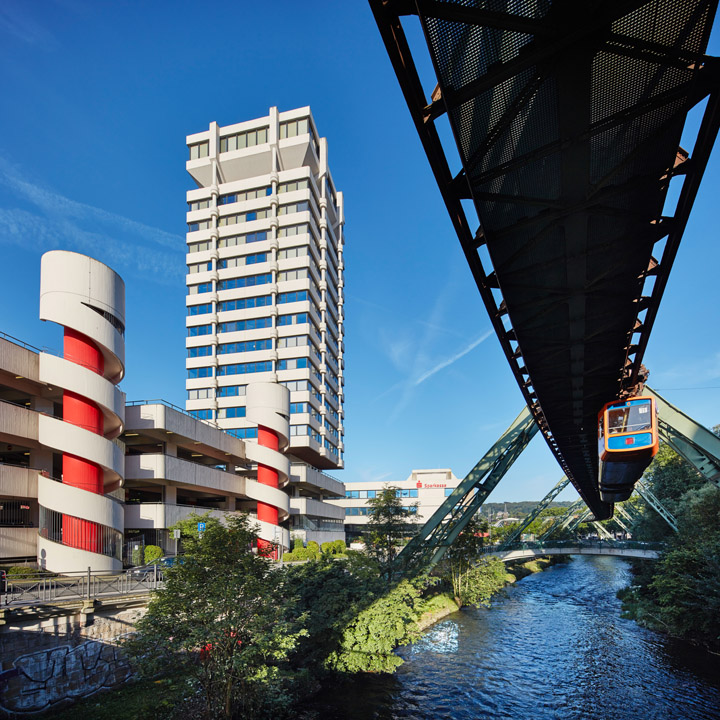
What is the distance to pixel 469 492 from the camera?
32.9m

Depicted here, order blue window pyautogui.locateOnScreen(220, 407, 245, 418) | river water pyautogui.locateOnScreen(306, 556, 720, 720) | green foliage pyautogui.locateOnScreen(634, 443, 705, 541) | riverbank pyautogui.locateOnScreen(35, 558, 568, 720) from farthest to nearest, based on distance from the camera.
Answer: blue window pyautogui.locateOnScreen(220, 407, 245, 418)
green foliage pyautogui.locateOnScreen(634, 443, 705, 541)
river water pyautogui.locateOnScreen(306, 556, 720, 720)
riverbank pyautogui.locateOnScreen(35, 558, 568, 720)

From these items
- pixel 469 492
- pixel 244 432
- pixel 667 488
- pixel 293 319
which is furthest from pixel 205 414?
pixel 667 488

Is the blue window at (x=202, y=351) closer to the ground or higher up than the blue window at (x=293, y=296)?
closer to the ground

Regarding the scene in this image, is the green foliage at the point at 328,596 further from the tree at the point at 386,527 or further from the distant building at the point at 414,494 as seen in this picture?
the distant building at the point at 414,494

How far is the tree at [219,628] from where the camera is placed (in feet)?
47.7

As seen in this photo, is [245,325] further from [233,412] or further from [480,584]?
[480,584]

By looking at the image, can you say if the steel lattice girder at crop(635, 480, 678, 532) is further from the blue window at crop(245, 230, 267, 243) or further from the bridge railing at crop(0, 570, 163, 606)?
the blue window at crop(245, 230, 267, 243)

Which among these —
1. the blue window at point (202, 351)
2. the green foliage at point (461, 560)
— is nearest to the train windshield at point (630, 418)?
the green foliage at point (461, 560)

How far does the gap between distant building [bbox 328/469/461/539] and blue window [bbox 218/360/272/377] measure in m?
41.6

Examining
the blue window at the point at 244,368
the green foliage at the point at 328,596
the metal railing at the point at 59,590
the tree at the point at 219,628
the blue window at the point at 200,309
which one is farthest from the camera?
the blue window at the point at 200,309

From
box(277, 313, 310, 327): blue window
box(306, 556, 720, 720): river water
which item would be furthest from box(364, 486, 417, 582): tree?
box(277, 313, 310, 327): blue window

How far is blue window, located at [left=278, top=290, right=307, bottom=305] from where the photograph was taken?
63.8m

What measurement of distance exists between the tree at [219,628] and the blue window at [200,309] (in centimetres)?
5389

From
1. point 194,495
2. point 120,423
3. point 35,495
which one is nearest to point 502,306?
point 120,423
